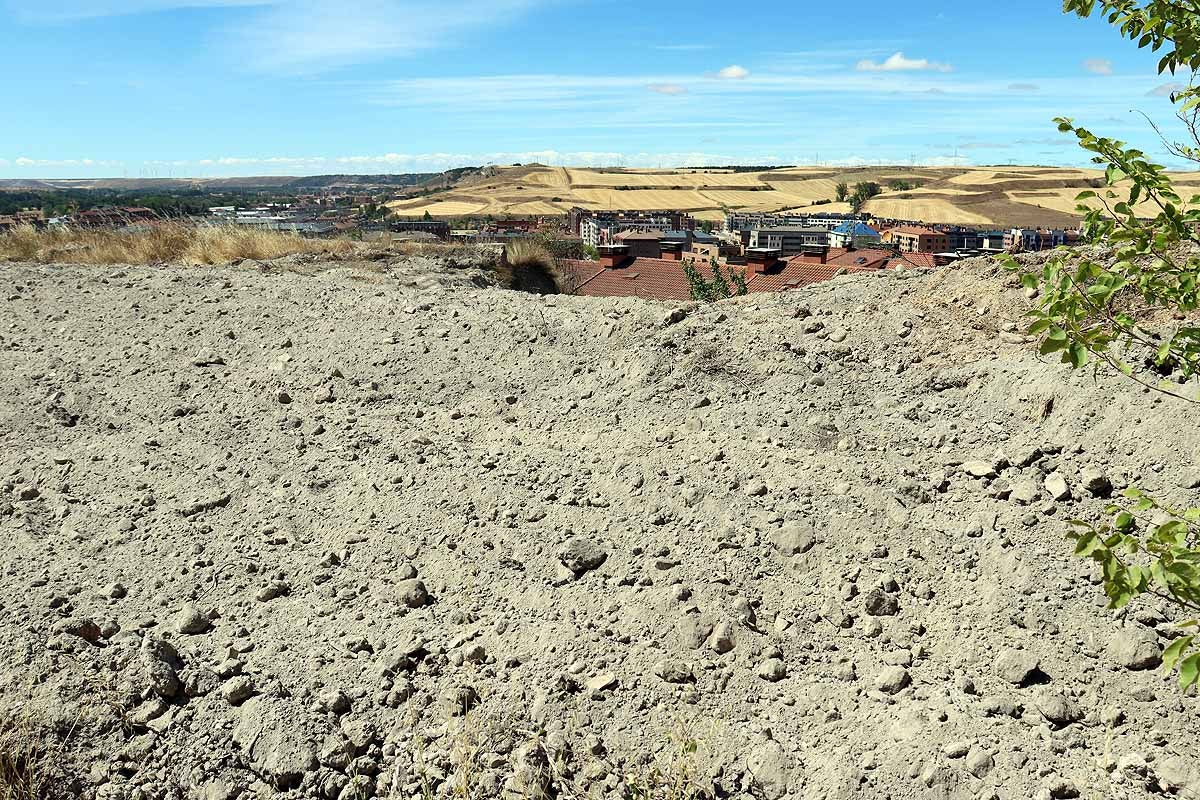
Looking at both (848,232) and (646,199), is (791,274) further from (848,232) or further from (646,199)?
(646,199)

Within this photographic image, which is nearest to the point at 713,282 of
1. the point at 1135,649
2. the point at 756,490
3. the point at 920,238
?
the point at 756,490

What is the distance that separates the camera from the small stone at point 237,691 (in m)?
3.27

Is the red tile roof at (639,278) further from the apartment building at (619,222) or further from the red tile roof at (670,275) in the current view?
the apartment building at (619,222)

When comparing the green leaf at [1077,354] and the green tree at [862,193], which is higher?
the green tree at [862,193]

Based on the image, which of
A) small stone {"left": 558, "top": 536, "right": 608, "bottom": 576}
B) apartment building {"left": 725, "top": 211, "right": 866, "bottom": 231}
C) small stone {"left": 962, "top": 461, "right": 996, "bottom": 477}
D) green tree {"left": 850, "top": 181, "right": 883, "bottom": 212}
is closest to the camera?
small stone {"left": 558, "top": 536, "right": 608, "bottom": 576}

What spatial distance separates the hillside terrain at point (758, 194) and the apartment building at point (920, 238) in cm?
617

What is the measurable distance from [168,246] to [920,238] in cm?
4972

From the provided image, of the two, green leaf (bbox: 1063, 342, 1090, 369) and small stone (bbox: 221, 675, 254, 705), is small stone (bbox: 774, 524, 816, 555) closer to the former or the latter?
green leaf (bbox: 1063, 342, 1090, 369)

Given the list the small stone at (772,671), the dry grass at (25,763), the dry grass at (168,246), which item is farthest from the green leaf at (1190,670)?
the dry grass at (168,246)

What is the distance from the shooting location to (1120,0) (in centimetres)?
240

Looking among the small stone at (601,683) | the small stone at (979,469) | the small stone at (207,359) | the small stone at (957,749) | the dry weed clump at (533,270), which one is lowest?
the small stone at (601,683)

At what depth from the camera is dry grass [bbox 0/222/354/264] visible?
11133 mm

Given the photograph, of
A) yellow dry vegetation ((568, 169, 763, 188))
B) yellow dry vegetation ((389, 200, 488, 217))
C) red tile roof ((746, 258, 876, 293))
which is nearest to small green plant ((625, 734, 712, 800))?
red tile roof ((746, 258, 876, 293))

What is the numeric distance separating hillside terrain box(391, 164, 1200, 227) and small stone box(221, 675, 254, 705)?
59480 millimetres
